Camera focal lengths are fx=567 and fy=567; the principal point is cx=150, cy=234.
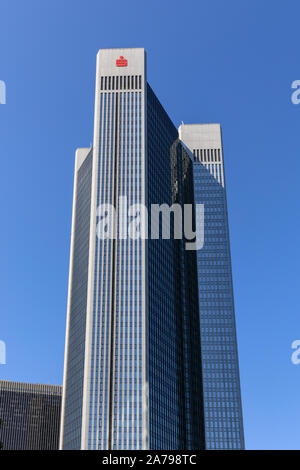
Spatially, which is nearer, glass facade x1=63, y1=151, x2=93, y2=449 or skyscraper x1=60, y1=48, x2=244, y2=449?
skyscraper x1=60, y1=48, x2=244, y2=449

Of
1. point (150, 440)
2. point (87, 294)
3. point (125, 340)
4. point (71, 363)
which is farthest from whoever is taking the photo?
point (71, 363)

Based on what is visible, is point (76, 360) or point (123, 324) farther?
point (76, 360)

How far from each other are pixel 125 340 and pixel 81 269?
41452 mm

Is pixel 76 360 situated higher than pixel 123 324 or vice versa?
pixel 123 324

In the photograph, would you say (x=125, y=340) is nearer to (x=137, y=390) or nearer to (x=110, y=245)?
(x=137, y=390)

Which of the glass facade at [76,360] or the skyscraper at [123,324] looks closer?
the skyscraper at [123,324]

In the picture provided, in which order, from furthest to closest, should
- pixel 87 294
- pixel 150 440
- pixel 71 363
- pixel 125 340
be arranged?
1. pixel 71 363
2. pixel 87 294
3. pixel 125 340
4. pixel 150 440

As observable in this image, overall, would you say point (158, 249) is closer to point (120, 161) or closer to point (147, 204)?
point (147, 204)

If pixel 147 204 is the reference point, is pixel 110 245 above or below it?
below

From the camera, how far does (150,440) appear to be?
154 metres

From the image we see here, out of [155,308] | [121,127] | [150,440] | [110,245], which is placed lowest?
[150,440]

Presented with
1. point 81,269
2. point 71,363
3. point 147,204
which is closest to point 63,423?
point 71,363

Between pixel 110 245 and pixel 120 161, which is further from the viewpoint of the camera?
pixel 120 161

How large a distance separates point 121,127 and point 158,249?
4453 centimetres
